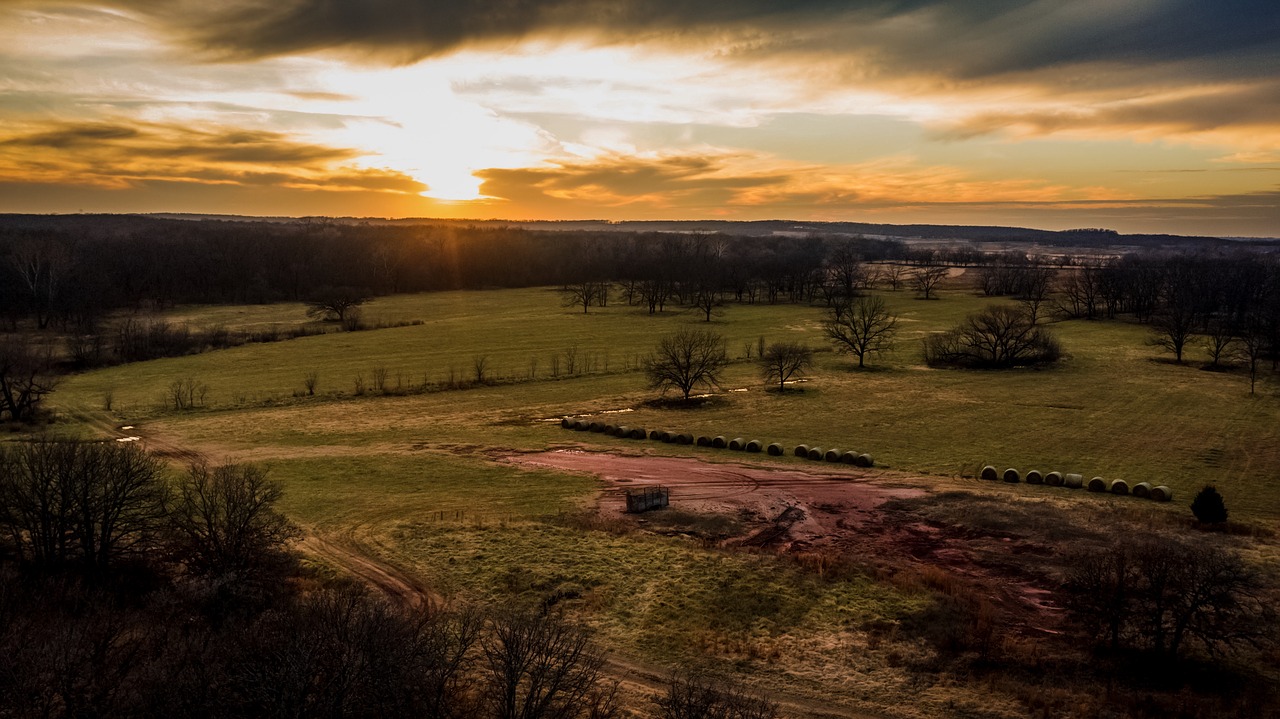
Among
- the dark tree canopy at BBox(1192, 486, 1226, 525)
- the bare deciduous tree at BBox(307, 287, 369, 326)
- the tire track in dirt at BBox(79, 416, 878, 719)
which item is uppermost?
the bare deciduous tree at BBox(307, 287, 369, 326)

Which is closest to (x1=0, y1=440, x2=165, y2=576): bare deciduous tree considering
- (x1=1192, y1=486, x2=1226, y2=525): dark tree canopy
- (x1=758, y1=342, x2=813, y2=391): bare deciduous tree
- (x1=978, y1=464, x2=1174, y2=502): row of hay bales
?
(x1=978, y1=464, x2=1174, y2=502): row of hay bales

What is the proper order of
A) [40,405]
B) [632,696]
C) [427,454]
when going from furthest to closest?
[40,405]
[427,454]
[632,696]

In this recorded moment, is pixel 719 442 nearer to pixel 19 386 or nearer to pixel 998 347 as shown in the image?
pixel 998 347

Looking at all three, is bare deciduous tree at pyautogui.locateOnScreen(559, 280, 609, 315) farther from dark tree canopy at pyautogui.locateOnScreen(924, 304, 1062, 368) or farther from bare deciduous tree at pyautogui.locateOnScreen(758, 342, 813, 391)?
dark tree canopy at pyautogui.locateOnScreen(924, 304, 1062, 368)

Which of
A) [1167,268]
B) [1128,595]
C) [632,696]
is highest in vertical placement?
[1167,268]

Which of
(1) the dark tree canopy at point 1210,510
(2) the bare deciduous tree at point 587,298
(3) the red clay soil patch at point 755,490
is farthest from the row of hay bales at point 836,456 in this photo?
(2) the bare deciduous tree at point 587,298

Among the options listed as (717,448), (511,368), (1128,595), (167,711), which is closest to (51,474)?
(167,711)

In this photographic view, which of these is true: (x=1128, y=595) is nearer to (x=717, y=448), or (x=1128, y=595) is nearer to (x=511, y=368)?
(x=717, y=448)
